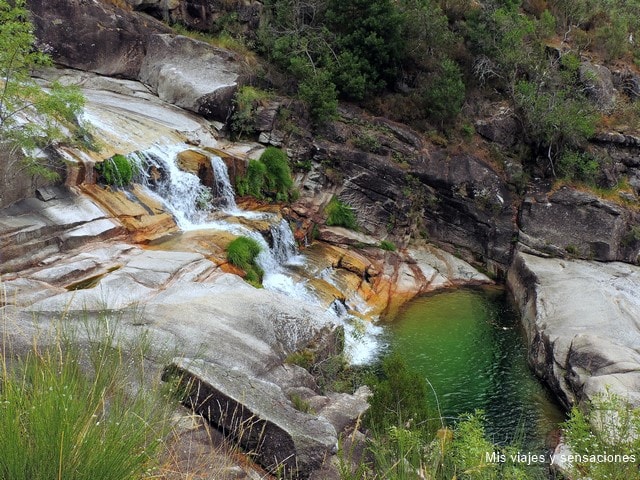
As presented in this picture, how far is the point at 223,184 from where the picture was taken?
55.5ft

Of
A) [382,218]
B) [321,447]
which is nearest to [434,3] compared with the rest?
[382,218]

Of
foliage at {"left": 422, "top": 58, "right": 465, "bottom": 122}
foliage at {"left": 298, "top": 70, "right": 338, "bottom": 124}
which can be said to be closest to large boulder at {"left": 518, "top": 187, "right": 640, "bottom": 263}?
foliage at {"left": 422, "top": 58, "right": 465, "bottom": 122}

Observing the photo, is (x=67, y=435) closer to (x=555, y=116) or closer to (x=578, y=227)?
(x=578, y=227)

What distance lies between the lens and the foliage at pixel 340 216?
1966 cm

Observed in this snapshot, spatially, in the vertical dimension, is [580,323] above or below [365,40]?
below

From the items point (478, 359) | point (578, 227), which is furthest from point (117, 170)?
point (578, 227)

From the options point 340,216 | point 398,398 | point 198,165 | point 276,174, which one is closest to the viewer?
point 398,398

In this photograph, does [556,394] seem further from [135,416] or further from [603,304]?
[135,416]

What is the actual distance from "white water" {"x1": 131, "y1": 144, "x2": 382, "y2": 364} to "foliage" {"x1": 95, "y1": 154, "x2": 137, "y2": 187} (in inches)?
23.2

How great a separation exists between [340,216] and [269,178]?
10.3 feet

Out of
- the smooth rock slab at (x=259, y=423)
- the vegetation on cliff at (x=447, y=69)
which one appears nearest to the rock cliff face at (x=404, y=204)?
the vegetation on cliff at (x=447, y=69)

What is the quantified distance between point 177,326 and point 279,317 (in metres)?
2.26

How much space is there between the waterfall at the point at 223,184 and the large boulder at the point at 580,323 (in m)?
9.87

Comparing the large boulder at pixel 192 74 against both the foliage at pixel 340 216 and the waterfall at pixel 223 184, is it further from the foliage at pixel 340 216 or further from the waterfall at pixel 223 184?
the foliage at pixel 340 216
